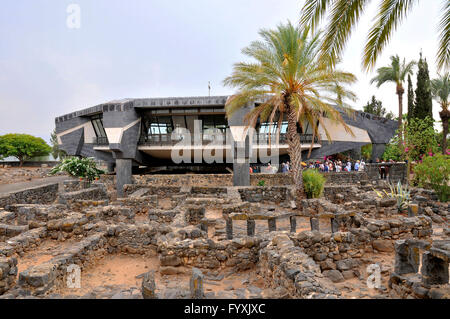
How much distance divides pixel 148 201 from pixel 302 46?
11.9 m

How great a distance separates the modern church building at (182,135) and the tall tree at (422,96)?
3982 millimetres

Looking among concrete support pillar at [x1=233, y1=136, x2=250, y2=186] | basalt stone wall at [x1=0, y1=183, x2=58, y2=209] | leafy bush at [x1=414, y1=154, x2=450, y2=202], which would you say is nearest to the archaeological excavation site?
leafy bush at [x1=414, y1=154, x2=450, y2=202]

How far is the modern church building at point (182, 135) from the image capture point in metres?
23.4

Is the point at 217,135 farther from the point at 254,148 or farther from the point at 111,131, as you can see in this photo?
the point at 111,131

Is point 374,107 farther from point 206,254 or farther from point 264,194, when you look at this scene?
point 206,254

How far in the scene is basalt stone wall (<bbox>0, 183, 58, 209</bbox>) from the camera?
46.3ft

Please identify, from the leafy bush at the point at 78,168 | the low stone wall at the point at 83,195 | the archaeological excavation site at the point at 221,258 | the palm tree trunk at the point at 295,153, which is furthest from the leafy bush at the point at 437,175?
the leafy bush at the point at 78,168

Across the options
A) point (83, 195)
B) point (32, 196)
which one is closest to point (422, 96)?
point (83, 195)

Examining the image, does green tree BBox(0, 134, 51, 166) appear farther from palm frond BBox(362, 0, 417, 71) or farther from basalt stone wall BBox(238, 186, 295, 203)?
palm frond BBox(362, 0, 417, 71)

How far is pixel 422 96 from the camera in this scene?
30266mm

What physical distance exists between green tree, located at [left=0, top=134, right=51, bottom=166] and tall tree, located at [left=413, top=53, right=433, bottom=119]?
67156 millimetres

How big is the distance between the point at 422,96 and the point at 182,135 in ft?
93.6

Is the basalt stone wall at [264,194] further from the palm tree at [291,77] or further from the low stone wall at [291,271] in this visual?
the low stone wall at [291,271]
